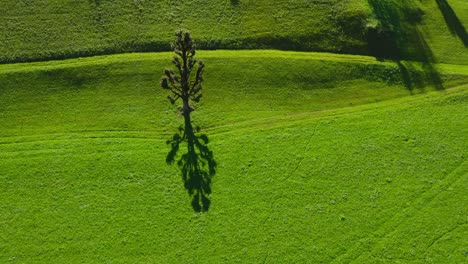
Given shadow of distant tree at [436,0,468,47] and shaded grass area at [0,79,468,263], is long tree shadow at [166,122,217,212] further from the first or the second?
shadow of distant tree at [436,0,468,47]

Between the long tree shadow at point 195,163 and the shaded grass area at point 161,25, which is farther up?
the shaded grass area at point 161,25

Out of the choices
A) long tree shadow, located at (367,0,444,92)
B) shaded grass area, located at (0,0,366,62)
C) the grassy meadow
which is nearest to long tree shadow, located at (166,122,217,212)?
the grassy meadow

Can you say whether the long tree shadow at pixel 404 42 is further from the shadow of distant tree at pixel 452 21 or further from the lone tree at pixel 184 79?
the lone tree at pixel 184 79

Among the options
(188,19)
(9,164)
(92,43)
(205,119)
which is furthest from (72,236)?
(188,19)

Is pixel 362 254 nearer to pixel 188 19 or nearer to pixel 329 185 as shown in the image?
pixel 329 185

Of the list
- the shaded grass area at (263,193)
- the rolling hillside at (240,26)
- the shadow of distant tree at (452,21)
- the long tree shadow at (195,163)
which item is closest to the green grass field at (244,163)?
the shaded grass area at (263,193)

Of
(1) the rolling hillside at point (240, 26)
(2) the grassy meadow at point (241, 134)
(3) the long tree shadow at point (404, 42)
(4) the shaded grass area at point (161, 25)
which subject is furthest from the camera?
(4) the shaded grass area at point (161, 25)

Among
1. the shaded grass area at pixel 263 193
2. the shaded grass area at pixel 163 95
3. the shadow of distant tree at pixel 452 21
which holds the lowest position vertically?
the shaded grass area at pixel 263 193
